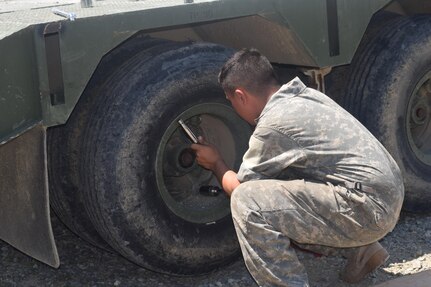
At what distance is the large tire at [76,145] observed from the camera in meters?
3.88

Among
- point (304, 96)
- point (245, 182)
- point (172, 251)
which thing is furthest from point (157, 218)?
point (304, 96)

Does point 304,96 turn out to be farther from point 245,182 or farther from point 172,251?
point 172,251

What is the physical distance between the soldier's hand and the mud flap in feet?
2.23

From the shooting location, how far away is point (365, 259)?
395cm

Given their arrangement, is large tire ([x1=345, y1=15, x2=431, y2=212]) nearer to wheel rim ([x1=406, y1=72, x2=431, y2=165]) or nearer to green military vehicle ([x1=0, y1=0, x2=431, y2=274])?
wheel rim ([x1=406, y1=72, x2=431, y2=165])

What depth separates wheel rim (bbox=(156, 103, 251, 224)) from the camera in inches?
155

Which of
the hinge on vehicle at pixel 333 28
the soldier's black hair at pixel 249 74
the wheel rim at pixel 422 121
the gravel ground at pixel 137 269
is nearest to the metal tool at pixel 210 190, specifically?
the gravel ground at pixel 137 269

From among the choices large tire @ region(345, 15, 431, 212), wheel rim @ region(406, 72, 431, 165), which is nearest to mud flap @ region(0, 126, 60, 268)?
large tire @ region(345, 15, 431, 212)

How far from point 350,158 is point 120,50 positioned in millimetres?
1217

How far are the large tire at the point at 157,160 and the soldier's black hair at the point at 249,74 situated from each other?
381 millimetres

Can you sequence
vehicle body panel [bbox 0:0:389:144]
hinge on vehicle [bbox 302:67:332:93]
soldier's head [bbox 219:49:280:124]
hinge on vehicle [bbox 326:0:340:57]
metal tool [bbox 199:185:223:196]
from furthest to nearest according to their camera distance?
1. hinge on vehicle [bbox 302:67:332:93]
2. hinge on vehicle [bbox 326:0:340:57]
3. metal tool [bbox 199:185:223:196]
4. soldier's head [bbox 219:49:280:124]
5. vehicle body panel [bbox 0:0:389:144]

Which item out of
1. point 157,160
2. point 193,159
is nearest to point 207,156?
point 157,160

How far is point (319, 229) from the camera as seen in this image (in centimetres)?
347

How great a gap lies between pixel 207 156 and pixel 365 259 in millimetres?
861
